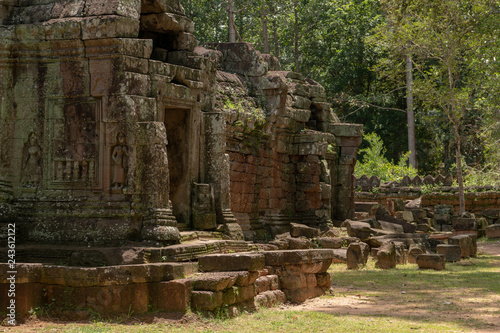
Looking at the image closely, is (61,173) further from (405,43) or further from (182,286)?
(405,43)

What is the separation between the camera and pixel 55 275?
26.3ft

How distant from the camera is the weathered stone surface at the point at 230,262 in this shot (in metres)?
8.66

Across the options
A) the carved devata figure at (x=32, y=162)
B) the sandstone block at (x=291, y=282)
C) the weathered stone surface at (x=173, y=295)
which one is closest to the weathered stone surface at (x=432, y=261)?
the sandstone block at (x=291, y=282)

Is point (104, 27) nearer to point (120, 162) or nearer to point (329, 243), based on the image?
point (120, 162)

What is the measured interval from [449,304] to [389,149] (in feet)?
94.5

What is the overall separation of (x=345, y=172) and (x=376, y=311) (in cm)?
1148

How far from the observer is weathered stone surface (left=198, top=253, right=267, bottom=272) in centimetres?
866

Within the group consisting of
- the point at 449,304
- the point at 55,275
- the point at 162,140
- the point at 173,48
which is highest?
the point at 173,48

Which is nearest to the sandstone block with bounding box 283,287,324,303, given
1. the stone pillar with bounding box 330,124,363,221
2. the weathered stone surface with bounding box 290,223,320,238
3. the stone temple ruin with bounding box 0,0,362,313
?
the stone temple ruin with bounding box 0,0,362,313

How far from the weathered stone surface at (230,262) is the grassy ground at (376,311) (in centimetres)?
63

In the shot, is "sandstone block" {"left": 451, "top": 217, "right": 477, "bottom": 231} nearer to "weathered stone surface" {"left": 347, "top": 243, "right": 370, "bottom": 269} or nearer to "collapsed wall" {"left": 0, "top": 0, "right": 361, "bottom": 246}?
"weathered stone surface" {"left": 347, "top": 243, "right": 370, "bottom": 269}

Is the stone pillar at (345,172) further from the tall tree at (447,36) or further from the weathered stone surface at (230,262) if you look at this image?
the weathered stone surface at (230,262)

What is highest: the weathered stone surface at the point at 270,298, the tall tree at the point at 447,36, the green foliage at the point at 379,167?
the tall tree at the point at 447,36

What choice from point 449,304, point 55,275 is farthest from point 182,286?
point 449,304
